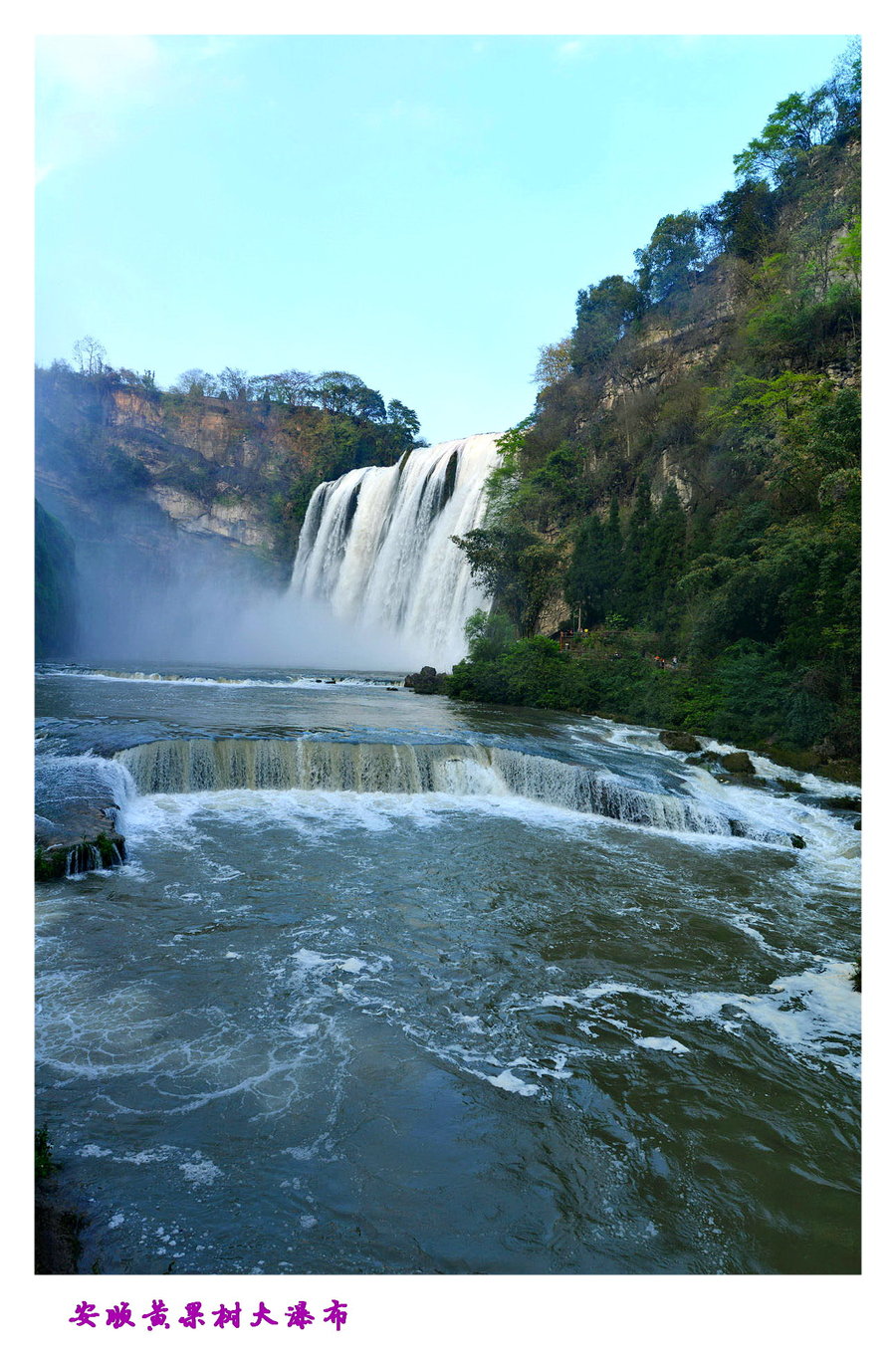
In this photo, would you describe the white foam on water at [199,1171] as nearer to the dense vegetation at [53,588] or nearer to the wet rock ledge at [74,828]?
the wet rock ledge at [74,828]

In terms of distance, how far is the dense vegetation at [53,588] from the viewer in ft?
81.3

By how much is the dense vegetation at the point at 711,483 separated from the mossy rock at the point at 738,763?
1.26 m

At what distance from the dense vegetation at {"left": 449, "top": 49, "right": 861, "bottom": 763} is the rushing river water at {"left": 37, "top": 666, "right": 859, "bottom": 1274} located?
5.26 meters

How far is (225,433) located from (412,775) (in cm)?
3835

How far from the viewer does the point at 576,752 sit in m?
11.2

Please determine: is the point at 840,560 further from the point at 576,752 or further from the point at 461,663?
the point at 461,663

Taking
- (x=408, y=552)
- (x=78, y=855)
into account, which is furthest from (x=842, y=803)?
(x=408, y=552)

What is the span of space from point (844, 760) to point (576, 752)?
4.20 metres

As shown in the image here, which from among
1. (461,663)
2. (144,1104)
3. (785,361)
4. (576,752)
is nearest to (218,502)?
(461,663)

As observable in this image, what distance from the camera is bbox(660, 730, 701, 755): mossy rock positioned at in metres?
12.5

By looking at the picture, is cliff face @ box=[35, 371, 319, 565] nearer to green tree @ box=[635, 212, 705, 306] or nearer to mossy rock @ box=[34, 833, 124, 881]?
green tree @ box=[635, 212, 705, 306]

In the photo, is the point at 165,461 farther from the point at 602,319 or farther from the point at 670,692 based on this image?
the point at 670,692

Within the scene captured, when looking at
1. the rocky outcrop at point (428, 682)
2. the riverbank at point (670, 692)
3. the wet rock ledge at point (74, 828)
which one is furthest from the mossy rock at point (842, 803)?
the rocky outcrop at point (428, 682)

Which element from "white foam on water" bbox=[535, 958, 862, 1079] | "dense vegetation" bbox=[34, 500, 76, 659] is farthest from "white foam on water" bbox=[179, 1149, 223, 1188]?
"dense vegetation" bbox=[34, 500, 76, 659]
